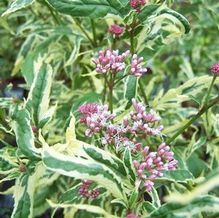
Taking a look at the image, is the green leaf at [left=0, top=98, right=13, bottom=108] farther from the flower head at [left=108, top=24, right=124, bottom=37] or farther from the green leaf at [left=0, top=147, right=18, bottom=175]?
the flower head at [left=108, top=24, right=124, bottom=37]

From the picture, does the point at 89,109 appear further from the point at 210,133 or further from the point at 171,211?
the point at 210,133

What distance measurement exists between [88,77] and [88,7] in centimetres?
85

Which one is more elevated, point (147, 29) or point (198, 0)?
point (147, 29)

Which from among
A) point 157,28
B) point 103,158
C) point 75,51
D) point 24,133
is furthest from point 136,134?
point 75,51

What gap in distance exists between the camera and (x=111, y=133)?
1185mm

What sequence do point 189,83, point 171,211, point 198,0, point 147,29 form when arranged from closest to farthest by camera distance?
point 171,211 → point 147,29 → point 189,83 → point 198,0

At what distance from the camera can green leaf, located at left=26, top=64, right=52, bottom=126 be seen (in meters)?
1.37

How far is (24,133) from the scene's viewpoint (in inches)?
47.9

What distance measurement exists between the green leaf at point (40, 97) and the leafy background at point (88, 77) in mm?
27

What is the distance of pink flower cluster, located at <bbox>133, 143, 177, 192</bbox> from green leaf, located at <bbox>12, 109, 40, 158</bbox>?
0.78 feet

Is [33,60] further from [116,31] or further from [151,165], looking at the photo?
[151,165]

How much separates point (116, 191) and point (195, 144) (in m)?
0.63

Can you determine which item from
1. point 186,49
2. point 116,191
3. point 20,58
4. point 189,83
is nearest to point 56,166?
point 116,191

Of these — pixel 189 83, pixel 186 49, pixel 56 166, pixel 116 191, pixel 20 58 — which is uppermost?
pixel 56 166
